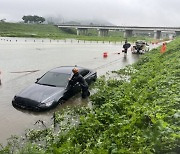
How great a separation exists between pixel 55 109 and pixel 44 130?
8.77 ft

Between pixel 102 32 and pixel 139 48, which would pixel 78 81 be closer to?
pixel 139 48

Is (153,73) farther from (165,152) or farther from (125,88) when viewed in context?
(165,152)

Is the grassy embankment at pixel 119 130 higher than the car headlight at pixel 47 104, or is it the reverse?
the grassy embankment at pixel 119 130

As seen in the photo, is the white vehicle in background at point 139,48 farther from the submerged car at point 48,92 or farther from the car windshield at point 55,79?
the car windshield at point 55,79

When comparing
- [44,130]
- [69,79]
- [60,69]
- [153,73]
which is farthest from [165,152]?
[153,73]

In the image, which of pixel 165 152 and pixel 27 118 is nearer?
pixel 165 152

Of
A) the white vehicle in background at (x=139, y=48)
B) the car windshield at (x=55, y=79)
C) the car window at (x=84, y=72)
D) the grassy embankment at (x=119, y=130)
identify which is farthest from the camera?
the white vehicle in background at (x=139, y=48)

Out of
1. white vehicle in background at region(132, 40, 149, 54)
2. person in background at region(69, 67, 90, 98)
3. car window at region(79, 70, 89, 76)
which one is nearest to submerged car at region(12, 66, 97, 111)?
person in background at region(69, 67, 90, 98)

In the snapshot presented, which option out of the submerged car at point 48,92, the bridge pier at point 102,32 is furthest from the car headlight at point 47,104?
the bridge pier at point 102,32

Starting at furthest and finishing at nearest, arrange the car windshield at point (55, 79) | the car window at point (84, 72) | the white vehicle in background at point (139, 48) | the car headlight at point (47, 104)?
the white vehicle in background at point (139, 48) → the car window at point (84, 72) → the car windshield at point (55, 79) → the car headlight at point (47, 104)

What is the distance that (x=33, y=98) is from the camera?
1145cm

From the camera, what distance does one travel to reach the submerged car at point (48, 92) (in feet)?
37.0

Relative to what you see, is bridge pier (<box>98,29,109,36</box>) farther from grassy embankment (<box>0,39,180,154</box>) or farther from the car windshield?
grassy embankment (<box>0,39,180,154</box>)

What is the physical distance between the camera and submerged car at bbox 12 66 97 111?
444 inches
